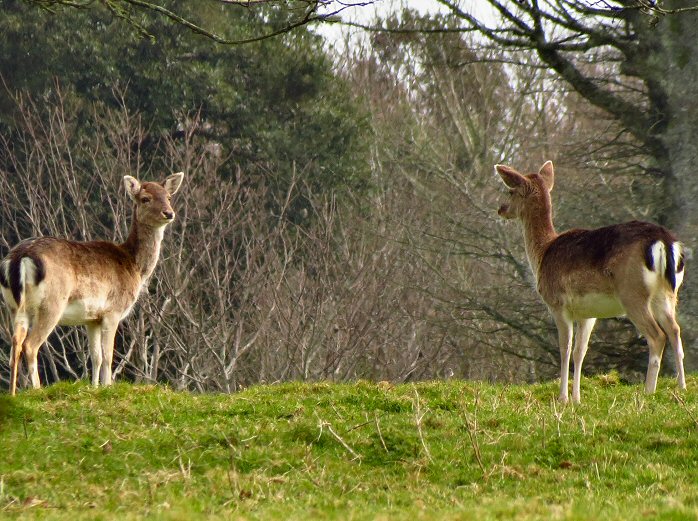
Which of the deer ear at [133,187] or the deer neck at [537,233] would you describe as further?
the deer ear at [133,187]

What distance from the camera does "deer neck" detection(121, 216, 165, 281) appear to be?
44.3 ft

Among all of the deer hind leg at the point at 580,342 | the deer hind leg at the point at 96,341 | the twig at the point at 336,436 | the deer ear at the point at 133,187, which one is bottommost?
the deer hind leg at the point at 96,341

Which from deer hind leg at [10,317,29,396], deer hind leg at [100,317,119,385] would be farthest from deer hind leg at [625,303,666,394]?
deer hind leg at [10,317,29,396]

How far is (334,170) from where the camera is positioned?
28797 mm

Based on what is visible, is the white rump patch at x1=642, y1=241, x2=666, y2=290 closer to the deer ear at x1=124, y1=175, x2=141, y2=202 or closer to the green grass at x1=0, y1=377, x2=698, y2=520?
the green grass at x1=0, y1=377, x2=698, y2=520

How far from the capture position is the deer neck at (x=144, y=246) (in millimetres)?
13500

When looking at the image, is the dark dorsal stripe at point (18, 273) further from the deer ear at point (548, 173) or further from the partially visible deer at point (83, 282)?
the deer ear at point (548, 173)

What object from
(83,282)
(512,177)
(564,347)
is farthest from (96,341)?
(564,347)

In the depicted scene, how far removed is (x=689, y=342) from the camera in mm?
18547

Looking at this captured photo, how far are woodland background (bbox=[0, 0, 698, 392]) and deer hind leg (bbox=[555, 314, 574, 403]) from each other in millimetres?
7436

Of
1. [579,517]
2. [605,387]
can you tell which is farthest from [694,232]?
[579,517]

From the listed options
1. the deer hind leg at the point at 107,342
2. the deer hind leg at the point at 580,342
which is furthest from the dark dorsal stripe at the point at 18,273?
the deer hind leg at the point at 580,342

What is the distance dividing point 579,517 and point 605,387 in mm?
5828

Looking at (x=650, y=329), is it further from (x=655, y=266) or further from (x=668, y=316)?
(x=655, y=266)
